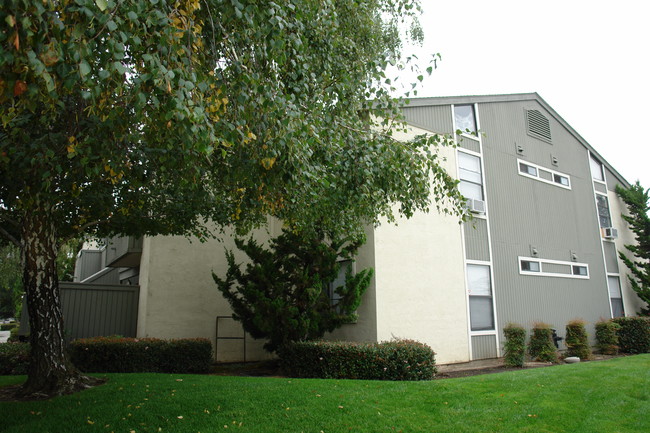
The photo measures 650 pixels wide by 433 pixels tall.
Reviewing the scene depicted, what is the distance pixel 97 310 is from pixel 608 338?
550 inches

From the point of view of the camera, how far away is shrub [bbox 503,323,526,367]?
→ 1116cm

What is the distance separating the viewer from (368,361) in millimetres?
8812

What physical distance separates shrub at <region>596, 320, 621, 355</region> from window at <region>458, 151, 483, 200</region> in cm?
523

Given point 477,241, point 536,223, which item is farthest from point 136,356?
point 536,223

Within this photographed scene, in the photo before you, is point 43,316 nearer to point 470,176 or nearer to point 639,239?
point 470,176

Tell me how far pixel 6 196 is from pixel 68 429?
3.81m

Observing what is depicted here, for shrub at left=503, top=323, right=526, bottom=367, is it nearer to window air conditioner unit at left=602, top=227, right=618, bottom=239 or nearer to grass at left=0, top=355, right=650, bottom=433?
grass at left=0, top=355, right=650, bottom=433

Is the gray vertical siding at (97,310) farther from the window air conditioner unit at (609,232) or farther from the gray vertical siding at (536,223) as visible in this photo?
the window air conditioner unit at (609,232)

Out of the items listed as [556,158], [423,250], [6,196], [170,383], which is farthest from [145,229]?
[556,158]

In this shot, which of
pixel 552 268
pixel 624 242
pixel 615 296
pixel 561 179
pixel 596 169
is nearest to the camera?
pixel 552 268

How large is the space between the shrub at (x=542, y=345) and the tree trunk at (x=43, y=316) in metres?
10.2

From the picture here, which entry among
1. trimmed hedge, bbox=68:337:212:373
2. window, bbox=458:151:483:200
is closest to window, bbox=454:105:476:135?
window, bbox=458:151:483:200

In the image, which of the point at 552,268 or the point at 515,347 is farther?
the point at 552,268

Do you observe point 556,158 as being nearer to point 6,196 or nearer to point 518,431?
point 518,431
